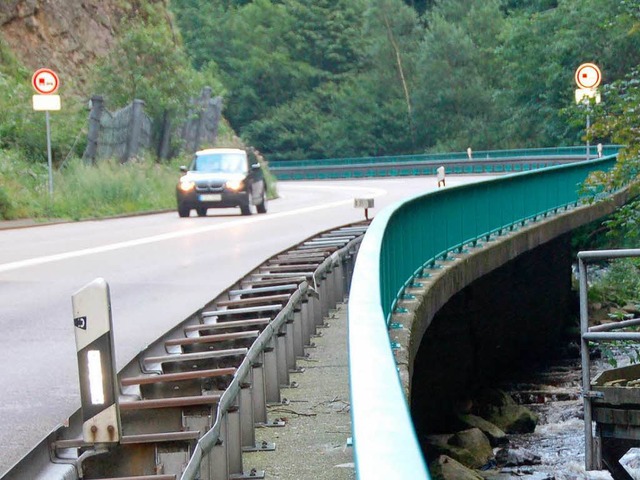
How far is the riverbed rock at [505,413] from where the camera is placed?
60.6 feet

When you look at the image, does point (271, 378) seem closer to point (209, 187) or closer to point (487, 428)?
point (487, 428)

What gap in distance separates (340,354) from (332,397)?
175 cm

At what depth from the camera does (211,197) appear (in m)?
29.8

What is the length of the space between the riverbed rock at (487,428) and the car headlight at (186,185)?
12888 millimetres

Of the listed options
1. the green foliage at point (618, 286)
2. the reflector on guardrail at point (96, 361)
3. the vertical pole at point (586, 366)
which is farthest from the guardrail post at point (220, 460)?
the green foliage at point (618, 286)

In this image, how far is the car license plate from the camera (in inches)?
1172

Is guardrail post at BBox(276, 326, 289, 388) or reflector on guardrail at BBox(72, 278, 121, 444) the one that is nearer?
reflector on guardrail at BBox(72, 278, 121, 444)

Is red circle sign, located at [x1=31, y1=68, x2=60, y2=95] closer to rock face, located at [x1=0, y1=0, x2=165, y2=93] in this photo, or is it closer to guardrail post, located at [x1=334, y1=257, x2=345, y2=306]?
rock face, located at [x1=0, y1=0, x2=165, y2=93]

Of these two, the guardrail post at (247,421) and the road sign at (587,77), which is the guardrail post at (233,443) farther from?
the road sign at (587,77)

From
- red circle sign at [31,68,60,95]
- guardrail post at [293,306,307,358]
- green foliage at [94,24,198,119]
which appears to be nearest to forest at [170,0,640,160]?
green foliage at [94,24,198,119]

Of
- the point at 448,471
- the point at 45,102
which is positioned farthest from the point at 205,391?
the point at 45,102

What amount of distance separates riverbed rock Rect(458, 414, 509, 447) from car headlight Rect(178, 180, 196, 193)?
12.9 meters

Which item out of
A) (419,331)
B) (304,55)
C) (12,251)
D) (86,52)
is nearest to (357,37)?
(304,55)

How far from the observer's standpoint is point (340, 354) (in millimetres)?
9797
